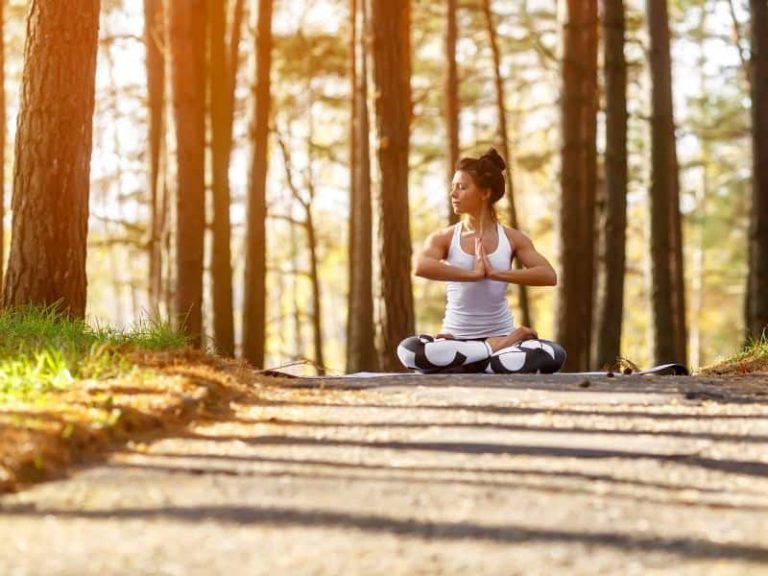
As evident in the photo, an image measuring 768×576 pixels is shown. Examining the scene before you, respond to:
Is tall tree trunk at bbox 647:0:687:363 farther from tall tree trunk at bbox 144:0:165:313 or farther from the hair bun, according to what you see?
tall tree trunk at bbox 144:0:165:313

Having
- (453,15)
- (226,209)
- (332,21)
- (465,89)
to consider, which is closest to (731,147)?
(465,89)

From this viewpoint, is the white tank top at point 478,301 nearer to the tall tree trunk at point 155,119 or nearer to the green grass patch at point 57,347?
the green grass patch at point 57,347

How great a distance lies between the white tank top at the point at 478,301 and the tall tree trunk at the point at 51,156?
2983 mm

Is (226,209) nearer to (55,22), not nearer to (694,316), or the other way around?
(55,22)

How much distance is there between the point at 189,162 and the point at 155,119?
890 cm

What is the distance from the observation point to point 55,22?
10.6 metres

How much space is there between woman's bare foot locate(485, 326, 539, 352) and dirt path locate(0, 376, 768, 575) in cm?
308

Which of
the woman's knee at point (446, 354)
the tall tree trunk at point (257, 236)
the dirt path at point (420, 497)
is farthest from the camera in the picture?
the tall tree trunk at point (257, 236)

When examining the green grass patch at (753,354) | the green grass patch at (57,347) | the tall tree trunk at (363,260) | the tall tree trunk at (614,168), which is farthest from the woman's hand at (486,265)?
the tall tree trunk at (363,260)

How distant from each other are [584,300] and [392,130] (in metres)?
4.30

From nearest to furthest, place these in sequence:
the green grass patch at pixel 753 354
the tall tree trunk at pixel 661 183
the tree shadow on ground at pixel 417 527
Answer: the tree shadow on ground at pixel 417 527, the green grass patch at pixel 753 354, the tall tree trunk at pixel 661 183

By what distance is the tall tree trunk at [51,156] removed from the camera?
1066 centimetres

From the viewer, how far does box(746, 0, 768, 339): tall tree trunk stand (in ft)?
57.7

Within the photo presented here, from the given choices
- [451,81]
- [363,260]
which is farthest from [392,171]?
[451,81]
